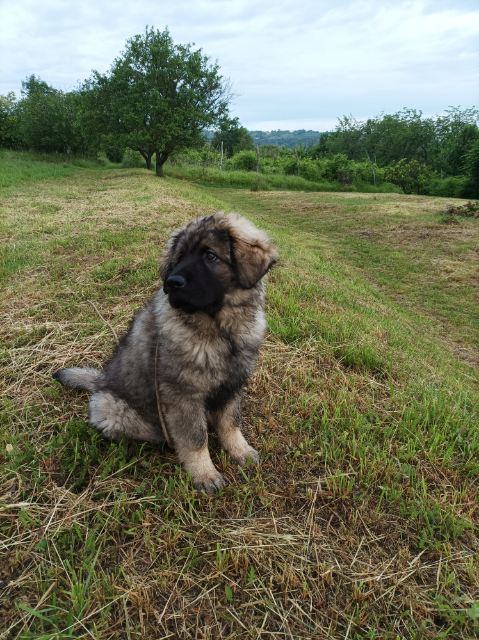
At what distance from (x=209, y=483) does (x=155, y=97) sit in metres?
32.3

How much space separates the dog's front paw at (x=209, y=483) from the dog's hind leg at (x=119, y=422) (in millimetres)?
420

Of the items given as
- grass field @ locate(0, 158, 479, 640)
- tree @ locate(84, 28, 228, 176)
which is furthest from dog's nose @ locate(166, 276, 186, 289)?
tree @ locate(84, 28, 228, 176)

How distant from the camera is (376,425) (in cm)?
292

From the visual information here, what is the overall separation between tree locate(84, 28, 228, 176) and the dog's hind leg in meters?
30.2

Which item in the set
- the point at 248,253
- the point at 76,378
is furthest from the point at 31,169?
the point at 248,253

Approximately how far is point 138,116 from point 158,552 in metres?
32.5

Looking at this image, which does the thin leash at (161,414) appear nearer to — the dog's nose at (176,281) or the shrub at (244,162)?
the dog's nose at (176,281)

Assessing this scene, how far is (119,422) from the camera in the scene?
2564mm

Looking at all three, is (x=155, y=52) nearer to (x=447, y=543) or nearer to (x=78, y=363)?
(x=78, y=363)

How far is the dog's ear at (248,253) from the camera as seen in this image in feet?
7.92

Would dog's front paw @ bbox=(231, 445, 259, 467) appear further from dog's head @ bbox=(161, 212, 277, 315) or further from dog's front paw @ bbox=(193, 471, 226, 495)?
dog's head @ bbox=(161, 212, 277, 315)

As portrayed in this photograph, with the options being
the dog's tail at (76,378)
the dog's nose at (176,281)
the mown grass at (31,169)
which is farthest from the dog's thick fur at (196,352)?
the mown grass at (31,169)

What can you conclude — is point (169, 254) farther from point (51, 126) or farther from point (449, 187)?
point (51, 126)

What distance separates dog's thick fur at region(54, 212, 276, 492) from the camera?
2.29 meters
